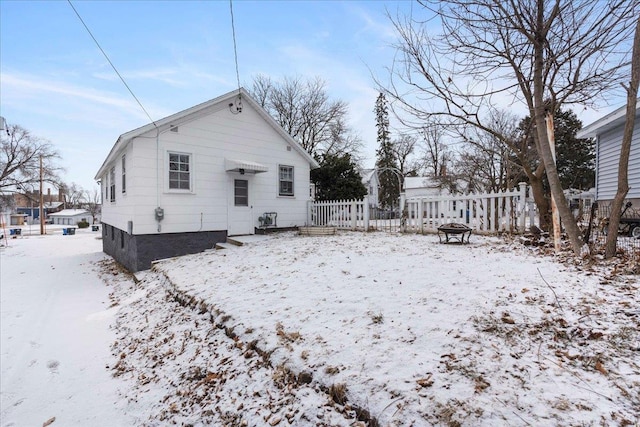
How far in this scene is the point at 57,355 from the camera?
4.74 meters

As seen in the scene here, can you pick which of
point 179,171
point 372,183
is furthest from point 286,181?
point 372,183

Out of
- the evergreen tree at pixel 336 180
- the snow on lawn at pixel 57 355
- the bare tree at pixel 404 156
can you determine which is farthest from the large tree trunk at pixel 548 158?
the bare tree at pixel 404 156

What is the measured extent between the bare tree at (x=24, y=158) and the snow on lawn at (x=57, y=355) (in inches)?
1297

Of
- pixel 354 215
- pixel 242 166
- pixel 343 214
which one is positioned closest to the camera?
pixel 242 166

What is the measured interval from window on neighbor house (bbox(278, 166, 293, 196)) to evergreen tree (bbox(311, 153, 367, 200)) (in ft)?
22.6

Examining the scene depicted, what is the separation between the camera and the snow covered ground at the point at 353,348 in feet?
6.91

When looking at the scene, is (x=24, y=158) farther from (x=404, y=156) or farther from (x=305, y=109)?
(x=404, y=156)

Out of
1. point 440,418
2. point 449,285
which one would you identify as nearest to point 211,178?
point 449,285

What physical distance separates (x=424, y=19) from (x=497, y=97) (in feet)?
8.89

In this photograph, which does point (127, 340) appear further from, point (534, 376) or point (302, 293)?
point (534, 376)

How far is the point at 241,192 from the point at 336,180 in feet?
30.2

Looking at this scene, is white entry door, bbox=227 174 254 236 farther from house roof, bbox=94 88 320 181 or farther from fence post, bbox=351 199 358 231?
fence post, bbox=351 199 358 231

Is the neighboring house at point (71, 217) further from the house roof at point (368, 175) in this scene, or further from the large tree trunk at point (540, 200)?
the large tree trunk at point (540, 200)

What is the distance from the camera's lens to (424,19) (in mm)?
5863
